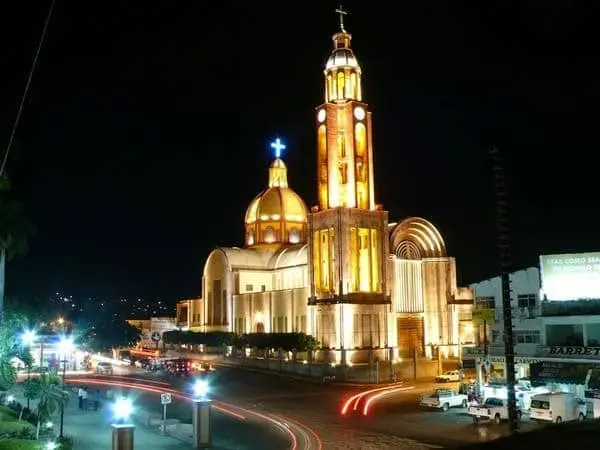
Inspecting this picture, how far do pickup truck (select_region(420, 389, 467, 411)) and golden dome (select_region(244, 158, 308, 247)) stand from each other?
42576mm

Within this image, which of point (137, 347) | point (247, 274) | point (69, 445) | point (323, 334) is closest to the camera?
point (69, 445)

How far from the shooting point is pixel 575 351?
35.9 metres

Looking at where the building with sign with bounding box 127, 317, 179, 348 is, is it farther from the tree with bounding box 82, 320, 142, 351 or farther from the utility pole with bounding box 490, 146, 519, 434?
the utility pole with bounding box 490, 146, 519, 434

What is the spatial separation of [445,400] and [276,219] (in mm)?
44639

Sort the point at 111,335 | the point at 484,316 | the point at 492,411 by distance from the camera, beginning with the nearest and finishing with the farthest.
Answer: the point at 492,411, the point at 484,316, the point at 111,335

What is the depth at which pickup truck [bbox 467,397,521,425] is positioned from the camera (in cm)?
3102

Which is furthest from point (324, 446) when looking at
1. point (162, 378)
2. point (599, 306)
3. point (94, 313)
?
point (94, 313)

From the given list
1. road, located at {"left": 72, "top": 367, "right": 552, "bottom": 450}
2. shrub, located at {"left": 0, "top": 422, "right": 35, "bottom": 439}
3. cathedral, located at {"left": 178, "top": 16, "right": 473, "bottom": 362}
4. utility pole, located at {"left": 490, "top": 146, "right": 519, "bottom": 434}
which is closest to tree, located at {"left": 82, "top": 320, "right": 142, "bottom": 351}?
cathedral, located at {"left": 178, "top": 16, "right": 473, "bottom": 362}

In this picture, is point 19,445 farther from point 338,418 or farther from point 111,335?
point 111,335

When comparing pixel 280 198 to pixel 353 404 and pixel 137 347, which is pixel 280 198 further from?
pixel 353 404

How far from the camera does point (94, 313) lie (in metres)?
92.0

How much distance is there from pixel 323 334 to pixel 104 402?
21.6m

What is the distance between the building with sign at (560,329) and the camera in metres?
34.6

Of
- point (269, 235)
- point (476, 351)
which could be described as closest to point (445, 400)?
point (476, 351)
